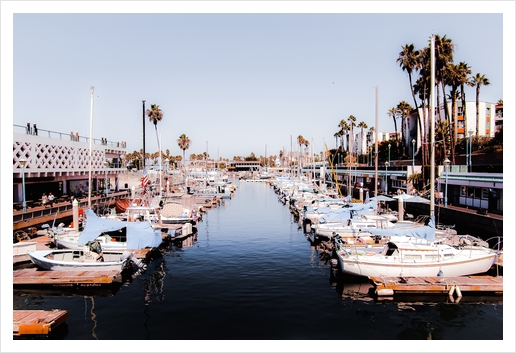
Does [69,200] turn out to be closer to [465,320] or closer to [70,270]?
[70,270]

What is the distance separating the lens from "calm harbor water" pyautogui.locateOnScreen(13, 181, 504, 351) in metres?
18.0

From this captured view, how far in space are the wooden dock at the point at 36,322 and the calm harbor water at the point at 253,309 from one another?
0.87 meters

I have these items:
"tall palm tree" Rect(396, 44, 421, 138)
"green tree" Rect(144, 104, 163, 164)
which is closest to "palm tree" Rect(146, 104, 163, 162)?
"green tree" Rect(144, 104, 163, 164)

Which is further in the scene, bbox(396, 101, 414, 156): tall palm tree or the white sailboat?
bbox(396, 101, 414, 156): tall palm tree

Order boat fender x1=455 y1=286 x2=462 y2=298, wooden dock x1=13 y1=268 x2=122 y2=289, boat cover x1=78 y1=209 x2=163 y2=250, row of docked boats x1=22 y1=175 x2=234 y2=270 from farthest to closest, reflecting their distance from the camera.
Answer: boat cover x1=78 y1=209 x2=163 y2=250 → row of docked boats x1=22 y1=175 x2=234 y2=270 → wooden dock x1=13 y1=268 x2=122 y2=289 → boat fender x1=455 y1=286 x2=462 y2=298

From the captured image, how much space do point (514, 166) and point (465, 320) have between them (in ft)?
24.9

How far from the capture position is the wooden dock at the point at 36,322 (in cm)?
1650

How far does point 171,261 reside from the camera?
3138cm

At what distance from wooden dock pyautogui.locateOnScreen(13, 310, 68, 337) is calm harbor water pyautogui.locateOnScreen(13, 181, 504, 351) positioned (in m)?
0.87

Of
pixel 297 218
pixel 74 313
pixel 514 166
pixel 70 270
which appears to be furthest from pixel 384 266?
pixel 297 218

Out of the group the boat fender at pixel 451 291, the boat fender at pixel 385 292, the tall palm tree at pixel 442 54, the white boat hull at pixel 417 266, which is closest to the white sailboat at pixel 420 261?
the white boat hull at pixel 417 266

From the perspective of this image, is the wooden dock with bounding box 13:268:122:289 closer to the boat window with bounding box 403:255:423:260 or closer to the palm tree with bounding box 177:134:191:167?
the boat window with bounding box 403:255:423:260

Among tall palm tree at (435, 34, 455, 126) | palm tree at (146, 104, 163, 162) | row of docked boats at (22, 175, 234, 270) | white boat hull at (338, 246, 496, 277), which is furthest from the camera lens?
palm tree at (146, 104, 163, 162)

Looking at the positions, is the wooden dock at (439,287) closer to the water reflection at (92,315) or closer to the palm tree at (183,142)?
the water reflection at (92,315)
